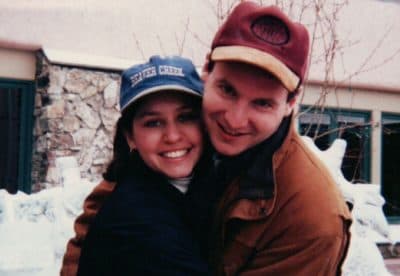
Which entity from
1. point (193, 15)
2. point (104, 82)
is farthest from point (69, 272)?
point (193, 15)

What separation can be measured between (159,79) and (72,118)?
15.9 feet

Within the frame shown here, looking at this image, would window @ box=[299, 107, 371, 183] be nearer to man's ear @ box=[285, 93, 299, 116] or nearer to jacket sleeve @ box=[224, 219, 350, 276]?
man's ear @ box=[285, 93, 299, 116]

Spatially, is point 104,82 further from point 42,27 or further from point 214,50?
point 214,50

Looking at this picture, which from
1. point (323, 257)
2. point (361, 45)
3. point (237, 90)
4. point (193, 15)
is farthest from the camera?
point (361, 45)

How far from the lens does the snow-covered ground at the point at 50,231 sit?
3.94 meters

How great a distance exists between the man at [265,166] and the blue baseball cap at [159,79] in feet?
0.27

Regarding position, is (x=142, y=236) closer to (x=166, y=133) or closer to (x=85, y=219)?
(x=166, y=133)

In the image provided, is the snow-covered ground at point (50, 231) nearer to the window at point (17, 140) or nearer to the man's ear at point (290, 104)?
the man's ear at point (290, 104)

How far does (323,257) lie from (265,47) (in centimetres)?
63

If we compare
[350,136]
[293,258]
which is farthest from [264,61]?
[350,136]

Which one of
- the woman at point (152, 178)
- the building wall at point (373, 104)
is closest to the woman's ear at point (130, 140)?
the woman at point (152, 178)

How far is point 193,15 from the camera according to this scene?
7.63 m

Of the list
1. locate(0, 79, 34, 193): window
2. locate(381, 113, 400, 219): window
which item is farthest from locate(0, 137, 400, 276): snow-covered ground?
locate(381, 113, 400, 219): window

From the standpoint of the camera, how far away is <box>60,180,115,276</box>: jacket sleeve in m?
2.30
